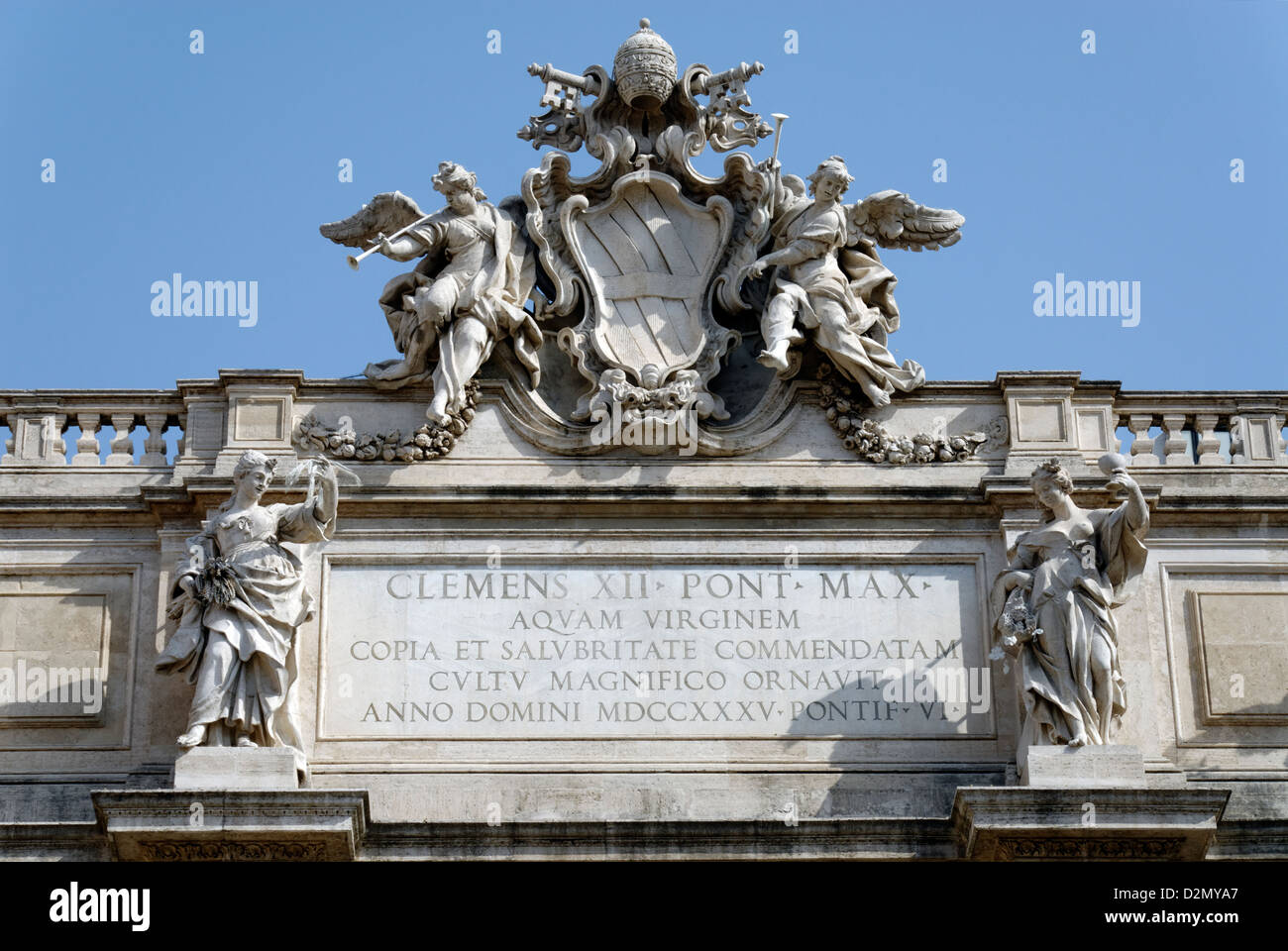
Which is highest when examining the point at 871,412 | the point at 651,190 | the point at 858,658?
the point at 651,190

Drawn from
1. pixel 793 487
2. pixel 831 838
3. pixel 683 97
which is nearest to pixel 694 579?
pixel 793 487

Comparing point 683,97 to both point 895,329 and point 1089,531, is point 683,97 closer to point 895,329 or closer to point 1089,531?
point 895,329

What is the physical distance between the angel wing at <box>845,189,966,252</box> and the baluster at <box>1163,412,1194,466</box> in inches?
75.5

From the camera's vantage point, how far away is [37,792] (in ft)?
62.5

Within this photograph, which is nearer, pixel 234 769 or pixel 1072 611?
pixel 234 769

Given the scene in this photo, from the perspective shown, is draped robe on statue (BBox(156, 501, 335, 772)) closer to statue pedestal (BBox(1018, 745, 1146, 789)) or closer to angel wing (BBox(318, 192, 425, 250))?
angel wing (BBox(318, 192, 425, 250))

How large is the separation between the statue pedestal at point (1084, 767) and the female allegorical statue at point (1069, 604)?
11 centimetres

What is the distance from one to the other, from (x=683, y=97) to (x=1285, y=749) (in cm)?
599

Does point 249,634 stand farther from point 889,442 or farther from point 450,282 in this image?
point 889,442

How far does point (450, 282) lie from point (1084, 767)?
531 centimetres

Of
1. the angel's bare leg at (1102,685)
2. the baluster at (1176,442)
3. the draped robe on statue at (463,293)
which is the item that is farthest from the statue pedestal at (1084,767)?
the draped robe on statue at (463,293)

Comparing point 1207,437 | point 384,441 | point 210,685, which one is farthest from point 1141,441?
point 210,685

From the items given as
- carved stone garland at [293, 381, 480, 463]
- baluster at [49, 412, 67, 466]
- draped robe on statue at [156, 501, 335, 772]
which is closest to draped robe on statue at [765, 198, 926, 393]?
carved stone garland at [293, 381, 480, 463]

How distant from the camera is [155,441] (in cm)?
2028
